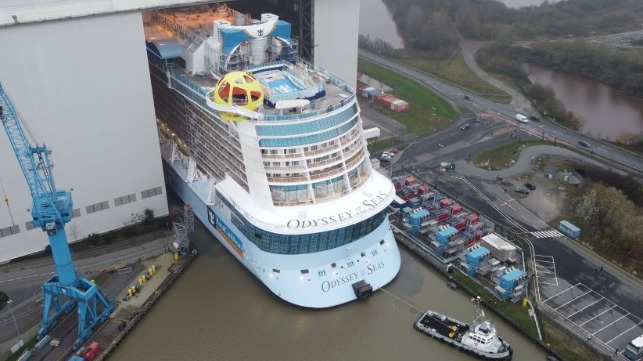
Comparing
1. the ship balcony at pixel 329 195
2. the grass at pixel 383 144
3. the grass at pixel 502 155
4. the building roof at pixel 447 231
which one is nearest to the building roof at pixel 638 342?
the building roof at pixel 447 231

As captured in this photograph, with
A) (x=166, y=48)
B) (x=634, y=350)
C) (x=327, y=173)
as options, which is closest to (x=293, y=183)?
(x=327, y=173)

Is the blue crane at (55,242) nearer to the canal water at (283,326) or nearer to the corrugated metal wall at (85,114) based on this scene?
the canal water at (283,326)

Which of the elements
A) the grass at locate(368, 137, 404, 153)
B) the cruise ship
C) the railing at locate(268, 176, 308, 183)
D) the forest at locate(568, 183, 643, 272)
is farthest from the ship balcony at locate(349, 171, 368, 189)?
the grass at locate(368, 137, 404, 153)

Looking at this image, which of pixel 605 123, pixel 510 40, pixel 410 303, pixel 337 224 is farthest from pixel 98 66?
pixel 510 40

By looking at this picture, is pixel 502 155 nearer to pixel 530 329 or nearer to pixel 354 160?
pixel 354 160

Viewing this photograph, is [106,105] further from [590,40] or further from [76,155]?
[590,40]

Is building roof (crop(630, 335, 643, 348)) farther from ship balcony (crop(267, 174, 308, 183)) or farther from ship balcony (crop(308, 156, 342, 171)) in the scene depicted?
ship balcony (crop(267, 174, 308, 183))
